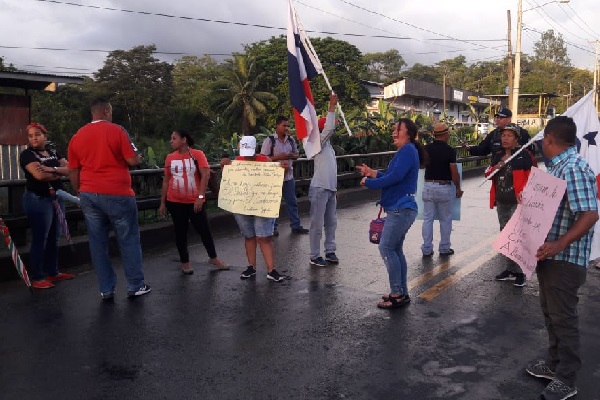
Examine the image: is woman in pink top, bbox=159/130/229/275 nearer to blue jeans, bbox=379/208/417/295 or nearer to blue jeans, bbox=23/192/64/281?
blue jeans, bbox=23/192/64/281

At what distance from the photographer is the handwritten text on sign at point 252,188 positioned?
660 centimetres

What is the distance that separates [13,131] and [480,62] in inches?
5040

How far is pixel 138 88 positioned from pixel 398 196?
60881mm

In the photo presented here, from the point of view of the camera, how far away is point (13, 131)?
528 inches

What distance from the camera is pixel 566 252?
379 cm

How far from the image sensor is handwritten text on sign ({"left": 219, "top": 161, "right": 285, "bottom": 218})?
6.60 metres

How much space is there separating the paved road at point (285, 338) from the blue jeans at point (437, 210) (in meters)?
0.69

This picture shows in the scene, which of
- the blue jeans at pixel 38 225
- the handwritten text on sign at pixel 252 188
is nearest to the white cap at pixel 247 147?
the handwritten text on sign at pixel 252 188

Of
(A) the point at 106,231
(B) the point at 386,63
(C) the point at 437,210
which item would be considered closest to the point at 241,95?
(C) the point at 437,210

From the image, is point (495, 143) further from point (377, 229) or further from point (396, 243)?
point (396, 243)

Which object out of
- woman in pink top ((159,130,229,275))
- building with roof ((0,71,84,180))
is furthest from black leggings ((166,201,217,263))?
building with roof ((0,71,84,180))

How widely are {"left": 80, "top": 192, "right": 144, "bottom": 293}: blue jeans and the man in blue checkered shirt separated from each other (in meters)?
3.73

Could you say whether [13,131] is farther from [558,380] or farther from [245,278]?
[558,380]

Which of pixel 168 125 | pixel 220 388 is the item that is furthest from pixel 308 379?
pixel 168 125
